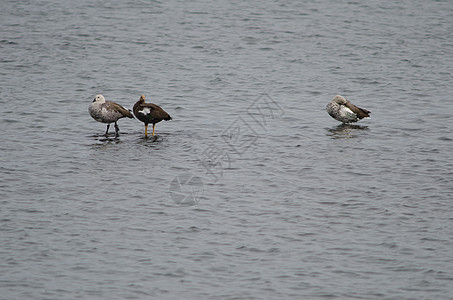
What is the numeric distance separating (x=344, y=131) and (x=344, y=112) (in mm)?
687

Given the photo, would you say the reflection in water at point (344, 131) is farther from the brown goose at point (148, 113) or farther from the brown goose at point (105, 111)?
the brown goose at point (105, 111)

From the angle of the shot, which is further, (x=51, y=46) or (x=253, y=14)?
(x=253, y=14)

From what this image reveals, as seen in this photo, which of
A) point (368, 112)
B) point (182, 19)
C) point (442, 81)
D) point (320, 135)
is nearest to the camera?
point (320, 135)

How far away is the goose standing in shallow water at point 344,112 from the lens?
21.6 metres

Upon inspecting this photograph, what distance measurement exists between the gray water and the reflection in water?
0.14 metres

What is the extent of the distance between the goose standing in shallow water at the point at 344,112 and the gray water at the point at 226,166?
0.37 m

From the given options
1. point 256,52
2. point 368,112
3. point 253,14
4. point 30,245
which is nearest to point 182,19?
point 253,14

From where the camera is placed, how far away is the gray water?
38.5 feet

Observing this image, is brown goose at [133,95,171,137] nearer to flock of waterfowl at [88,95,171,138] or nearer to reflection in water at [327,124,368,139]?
flock of waterfowl at [88,95,171,138]

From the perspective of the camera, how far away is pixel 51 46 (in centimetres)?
3145

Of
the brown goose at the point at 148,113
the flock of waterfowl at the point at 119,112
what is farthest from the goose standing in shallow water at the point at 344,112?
the brown goose at the point at 148,113

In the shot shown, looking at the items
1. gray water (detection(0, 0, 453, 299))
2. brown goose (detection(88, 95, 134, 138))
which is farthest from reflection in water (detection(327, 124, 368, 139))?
brown goose (detection(88, 95, 134, 138))

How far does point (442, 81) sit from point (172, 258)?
18.5 meters

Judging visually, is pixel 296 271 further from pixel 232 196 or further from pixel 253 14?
pixel 253 14
